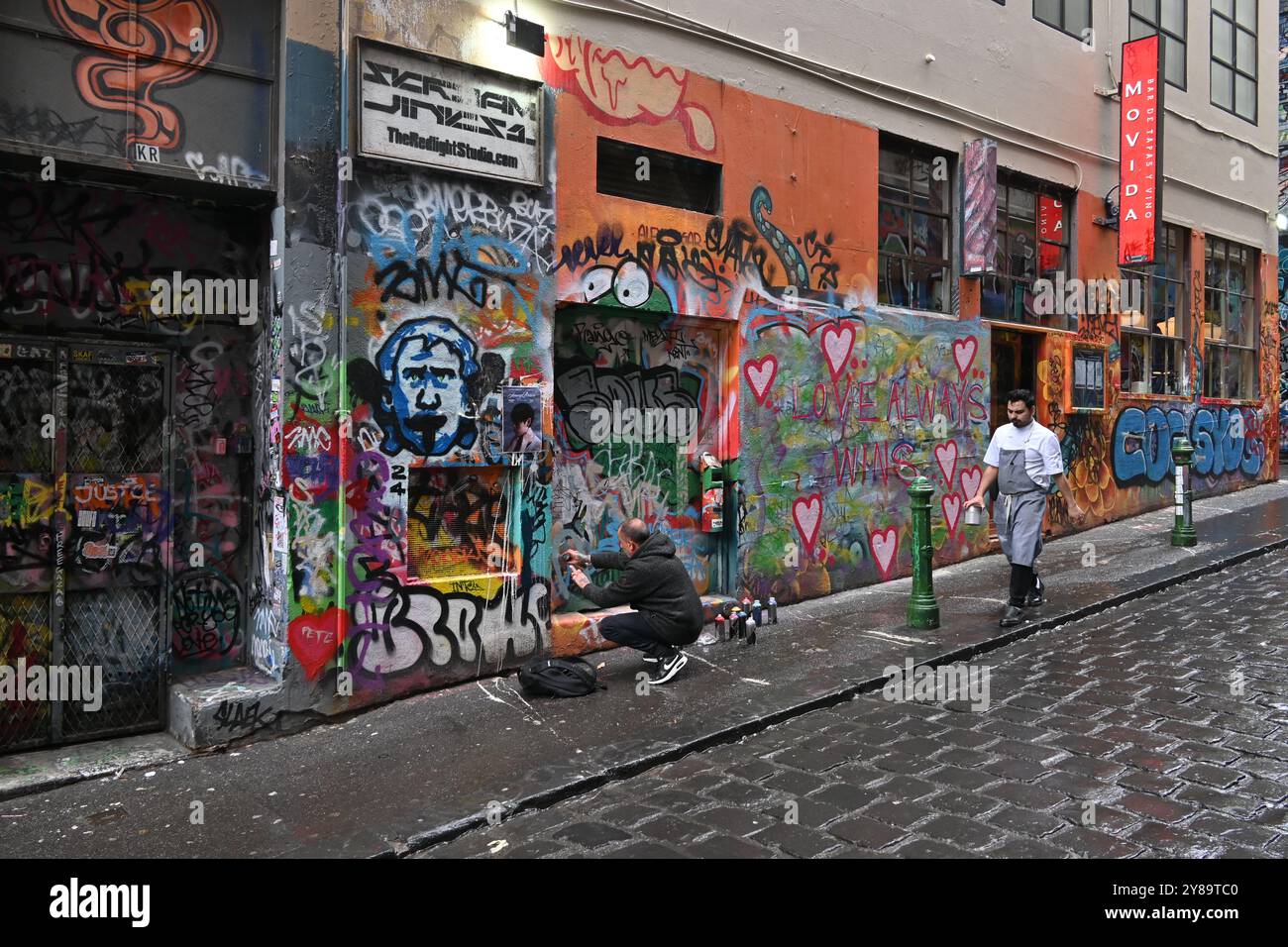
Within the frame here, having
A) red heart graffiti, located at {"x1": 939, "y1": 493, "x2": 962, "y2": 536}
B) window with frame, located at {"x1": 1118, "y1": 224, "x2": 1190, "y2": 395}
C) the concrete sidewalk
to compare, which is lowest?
the concrete sidewalk

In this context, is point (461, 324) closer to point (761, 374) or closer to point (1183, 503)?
point (761, 374)

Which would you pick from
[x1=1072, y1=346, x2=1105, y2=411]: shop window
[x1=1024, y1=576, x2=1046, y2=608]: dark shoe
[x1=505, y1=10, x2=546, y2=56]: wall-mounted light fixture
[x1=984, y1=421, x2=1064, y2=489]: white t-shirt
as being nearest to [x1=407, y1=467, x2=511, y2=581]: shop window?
[x1=505, y1=10, x2=546, y2=56]: wall-mounted light fixture

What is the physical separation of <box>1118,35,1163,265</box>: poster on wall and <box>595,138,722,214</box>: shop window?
723cm

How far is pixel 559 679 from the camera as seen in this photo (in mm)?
6426

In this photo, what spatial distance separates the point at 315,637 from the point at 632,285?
12.1ft

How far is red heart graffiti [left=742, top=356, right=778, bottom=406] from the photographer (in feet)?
28.4

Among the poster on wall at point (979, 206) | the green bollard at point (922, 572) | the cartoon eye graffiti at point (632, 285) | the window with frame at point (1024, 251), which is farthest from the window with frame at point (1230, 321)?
the cartoon eye graffiti at point (632, 285)

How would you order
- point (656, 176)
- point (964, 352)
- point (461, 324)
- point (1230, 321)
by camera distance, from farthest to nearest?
point (1230, 321) → point (964, 352) → point (656, 176) → point (461, 324)

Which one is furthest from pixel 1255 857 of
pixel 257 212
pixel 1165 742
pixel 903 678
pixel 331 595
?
pixel 257 212

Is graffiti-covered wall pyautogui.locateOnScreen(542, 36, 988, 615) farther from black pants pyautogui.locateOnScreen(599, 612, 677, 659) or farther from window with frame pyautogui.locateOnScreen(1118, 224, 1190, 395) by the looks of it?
window with frame pyautogui.locateOnScreen(1118, 224, 1190, 395)

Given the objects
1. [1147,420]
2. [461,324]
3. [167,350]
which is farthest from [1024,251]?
[167,350]

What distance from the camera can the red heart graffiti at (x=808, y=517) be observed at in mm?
9086

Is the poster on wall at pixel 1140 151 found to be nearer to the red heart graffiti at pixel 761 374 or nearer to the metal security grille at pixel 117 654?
the red heart graffiti at pixel 761 374

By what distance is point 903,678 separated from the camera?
6656mm
